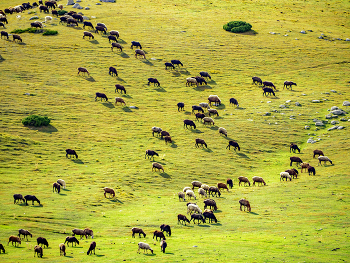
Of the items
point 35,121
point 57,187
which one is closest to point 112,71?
point 35,121

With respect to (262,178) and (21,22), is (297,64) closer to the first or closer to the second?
(262,178)

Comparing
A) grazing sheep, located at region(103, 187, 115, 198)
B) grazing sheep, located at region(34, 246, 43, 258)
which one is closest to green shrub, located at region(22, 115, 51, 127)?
grazing sheep, located at region(103, 187, 115, 198)

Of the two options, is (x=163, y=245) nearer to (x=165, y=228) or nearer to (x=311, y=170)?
(x=165, y=228)

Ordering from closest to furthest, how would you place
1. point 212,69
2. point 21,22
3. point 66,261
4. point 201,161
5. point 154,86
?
point 66,261
point 201,161
point 154,86
point 212,69
point 21,22

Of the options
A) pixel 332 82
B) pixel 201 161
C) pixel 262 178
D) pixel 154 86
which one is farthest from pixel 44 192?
pixel 332 82

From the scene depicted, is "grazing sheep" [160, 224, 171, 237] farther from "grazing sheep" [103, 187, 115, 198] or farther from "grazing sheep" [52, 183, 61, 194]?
"grazing sheep" [52, 183, 61, 194]

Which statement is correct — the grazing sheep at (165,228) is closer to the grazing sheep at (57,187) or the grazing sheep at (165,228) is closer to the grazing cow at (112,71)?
the grazing sheep at (57,187)

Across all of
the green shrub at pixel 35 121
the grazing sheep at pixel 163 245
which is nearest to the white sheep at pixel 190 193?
the grazing sheep at pixel 163 245
